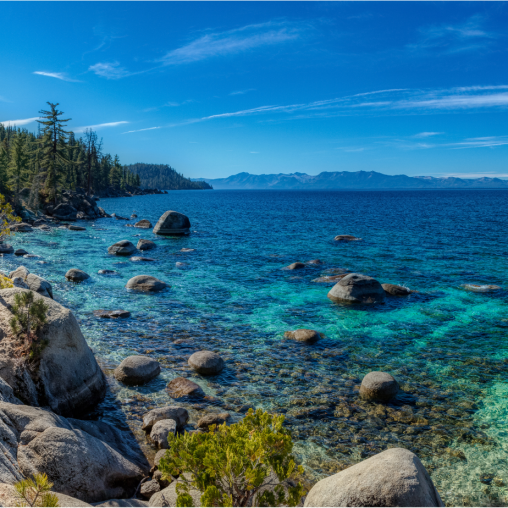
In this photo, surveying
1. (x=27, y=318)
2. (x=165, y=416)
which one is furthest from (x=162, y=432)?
(x=27, y=318)

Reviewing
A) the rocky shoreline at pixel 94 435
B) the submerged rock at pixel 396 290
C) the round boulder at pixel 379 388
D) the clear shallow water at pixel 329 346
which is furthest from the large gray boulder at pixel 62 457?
the submerged rock at pixel 396 290

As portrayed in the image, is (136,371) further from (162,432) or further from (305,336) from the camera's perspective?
(305,336)

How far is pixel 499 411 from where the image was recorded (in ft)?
40.8

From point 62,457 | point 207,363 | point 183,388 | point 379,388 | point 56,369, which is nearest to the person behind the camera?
point 62,457

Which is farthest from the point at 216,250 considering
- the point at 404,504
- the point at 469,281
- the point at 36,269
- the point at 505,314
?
the point at 404,504

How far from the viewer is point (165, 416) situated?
36.8 feet

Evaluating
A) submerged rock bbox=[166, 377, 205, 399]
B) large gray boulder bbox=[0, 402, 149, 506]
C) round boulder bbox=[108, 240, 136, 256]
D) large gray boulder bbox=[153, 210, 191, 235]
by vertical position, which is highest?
large gray boulder bbox=[153, 210, 191, 235]

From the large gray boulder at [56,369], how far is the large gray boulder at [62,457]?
197 cm

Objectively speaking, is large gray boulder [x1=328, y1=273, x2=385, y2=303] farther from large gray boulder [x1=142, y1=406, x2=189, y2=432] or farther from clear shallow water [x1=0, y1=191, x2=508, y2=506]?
large gray boulder [x1=142, y1=406, x2=189, y2=432]

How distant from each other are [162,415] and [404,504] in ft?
24.7

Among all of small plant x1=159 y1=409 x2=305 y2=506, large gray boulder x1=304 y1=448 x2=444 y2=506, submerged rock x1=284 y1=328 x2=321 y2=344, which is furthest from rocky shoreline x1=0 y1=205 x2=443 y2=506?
submerged rock x1=284 y1=328 x2=321 y2=344

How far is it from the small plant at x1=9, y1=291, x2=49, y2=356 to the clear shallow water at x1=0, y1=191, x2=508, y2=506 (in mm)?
3382

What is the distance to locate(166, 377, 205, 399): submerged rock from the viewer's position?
13.0 metres

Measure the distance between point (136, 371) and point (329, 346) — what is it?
8926 millimetres
